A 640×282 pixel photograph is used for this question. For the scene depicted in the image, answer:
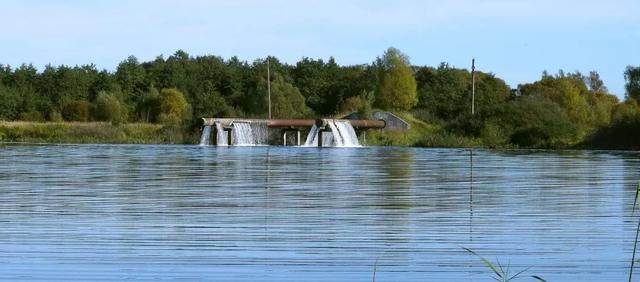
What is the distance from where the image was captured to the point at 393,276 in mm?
9031

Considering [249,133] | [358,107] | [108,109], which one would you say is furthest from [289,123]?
[108,109]

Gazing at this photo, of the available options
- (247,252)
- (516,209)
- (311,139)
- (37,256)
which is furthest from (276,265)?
(311,139)

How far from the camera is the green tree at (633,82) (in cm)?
8375

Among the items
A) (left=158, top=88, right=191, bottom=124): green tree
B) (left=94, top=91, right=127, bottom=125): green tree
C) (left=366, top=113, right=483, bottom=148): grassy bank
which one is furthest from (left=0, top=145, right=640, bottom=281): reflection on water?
(left=158, top=88, right=191, bottom=124): green tree

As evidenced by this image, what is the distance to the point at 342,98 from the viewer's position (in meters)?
92.9

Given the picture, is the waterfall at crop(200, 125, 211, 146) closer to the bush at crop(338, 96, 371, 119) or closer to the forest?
the forest

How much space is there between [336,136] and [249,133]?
4.53 meters

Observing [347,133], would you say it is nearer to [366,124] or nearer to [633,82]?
[366,124]

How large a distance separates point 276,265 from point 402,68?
75340mm

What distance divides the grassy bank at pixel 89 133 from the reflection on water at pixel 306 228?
44601 millimetres

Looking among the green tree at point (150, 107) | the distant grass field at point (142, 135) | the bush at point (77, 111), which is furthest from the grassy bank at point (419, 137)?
the bush at point (77, 111)

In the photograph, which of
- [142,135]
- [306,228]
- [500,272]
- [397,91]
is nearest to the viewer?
[500,272]

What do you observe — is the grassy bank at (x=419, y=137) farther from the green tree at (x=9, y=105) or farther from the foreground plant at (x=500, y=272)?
the foreground plant at (x=500, y=272)

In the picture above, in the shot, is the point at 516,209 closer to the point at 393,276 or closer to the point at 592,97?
the point at 393,276
